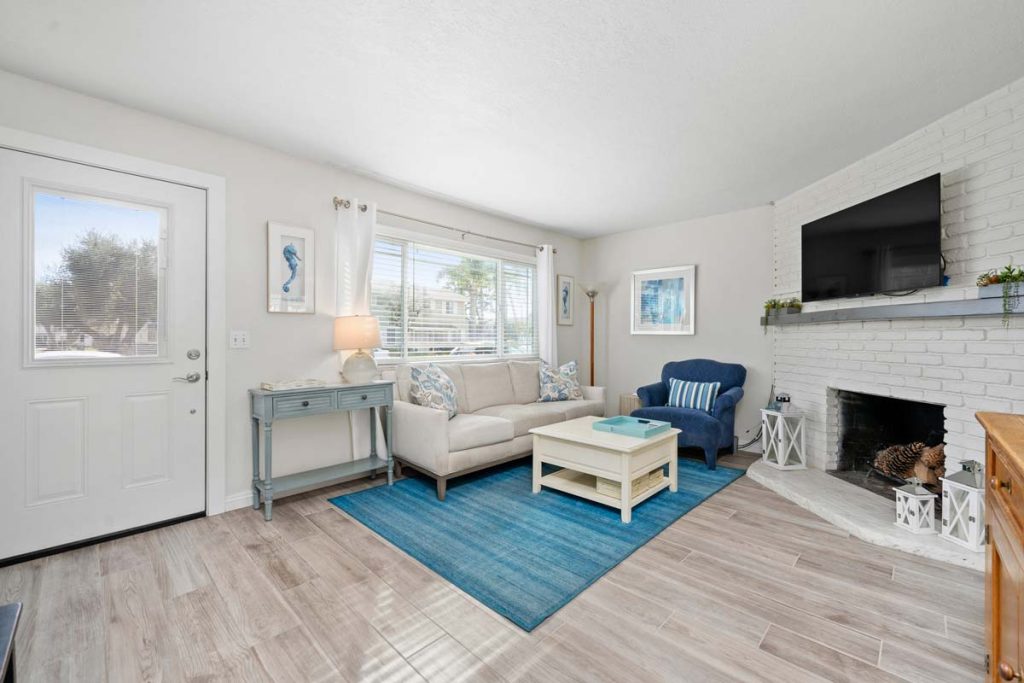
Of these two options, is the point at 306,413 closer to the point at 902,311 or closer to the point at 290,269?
the point at 290,269

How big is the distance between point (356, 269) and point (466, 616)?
2611 mm

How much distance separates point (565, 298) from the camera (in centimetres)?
559

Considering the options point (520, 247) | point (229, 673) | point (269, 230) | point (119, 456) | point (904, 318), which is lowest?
point (229, 673)

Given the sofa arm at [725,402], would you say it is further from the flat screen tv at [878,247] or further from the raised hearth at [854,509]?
the flat screen tv at [878,247]

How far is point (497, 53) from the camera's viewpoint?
2.02 m

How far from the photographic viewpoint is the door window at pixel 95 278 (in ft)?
7.53

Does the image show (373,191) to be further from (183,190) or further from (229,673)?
(229,673)

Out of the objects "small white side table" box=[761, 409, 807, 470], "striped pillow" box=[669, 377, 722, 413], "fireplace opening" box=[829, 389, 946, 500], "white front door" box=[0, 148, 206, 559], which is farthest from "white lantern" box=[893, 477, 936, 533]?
"white front door" box=[0, 148, 206, 559]

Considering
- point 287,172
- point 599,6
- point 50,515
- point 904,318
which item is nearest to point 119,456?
point 50,515

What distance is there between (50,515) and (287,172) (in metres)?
2.44

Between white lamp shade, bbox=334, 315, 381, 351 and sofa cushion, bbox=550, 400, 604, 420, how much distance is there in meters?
1.86

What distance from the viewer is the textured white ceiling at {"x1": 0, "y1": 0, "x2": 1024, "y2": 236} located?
5.85 ft

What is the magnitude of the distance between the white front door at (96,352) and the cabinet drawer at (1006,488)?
3574 mm

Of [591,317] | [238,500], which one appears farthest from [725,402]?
[238,500]
